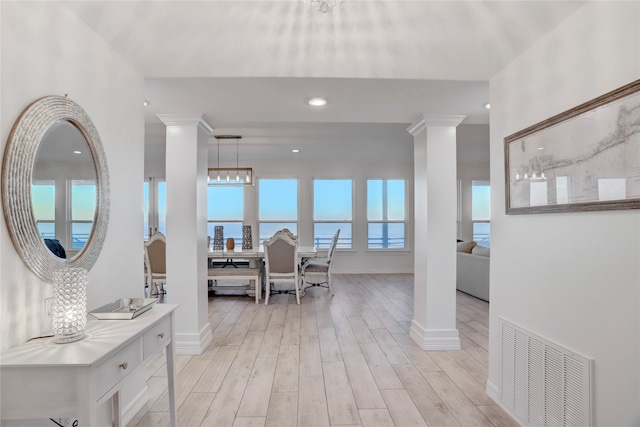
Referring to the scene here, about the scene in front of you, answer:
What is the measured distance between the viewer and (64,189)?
1.69 m

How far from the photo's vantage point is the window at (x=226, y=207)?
841 cm

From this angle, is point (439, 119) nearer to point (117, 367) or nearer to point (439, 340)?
point (439, 340)

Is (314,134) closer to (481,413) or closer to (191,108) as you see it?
(191,108)

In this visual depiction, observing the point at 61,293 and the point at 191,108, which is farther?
the point at 191,108

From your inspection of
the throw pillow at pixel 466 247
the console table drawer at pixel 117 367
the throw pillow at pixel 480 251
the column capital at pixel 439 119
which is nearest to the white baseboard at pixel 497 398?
the console table drawer at pixel 117 367

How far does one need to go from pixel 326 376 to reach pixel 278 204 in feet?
18.9

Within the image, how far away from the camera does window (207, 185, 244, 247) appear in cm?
841

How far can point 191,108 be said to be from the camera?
10.7ft

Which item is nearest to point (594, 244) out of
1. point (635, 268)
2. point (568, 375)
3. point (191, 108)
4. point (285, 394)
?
point (635, 268)

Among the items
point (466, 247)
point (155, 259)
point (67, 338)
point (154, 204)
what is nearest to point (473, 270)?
point (466, 247)

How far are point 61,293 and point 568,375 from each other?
2.34 metres

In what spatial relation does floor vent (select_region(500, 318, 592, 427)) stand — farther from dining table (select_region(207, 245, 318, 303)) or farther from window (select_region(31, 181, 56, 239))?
dining table (select_region(207, 245, 318, 303))

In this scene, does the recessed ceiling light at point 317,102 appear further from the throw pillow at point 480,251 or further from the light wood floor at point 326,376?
the throw pillow at point 480,251

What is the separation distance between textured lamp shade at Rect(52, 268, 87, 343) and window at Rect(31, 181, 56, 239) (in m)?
0.23
